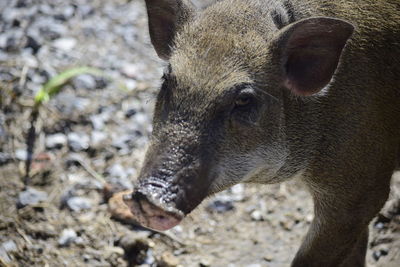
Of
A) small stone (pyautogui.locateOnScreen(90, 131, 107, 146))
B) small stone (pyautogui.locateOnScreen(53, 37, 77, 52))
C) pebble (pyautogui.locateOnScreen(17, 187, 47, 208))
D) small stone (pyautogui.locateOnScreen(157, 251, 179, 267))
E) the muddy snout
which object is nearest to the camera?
the muddy snout

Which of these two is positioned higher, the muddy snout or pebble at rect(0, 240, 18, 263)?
the muddy snout

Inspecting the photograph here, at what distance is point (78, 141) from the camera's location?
18.1 feet

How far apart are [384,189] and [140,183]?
1.64m

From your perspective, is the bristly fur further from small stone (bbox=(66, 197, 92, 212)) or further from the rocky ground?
small stone (bbox=(66, 197, 92, 212))

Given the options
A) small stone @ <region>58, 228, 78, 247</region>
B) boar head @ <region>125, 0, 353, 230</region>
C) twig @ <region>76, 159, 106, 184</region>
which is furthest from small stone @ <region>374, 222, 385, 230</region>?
small stone @ <region>58, 228, 78, 247</region>

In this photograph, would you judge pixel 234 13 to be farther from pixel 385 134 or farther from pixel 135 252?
pixel 135 252

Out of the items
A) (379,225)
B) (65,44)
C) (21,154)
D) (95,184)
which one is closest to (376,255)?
(379,225)

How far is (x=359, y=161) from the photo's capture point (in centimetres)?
376

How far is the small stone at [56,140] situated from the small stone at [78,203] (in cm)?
62

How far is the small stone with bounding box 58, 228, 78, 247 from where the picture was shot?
4668 mm

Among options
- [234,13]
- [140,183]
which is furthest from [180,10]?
[140,183]

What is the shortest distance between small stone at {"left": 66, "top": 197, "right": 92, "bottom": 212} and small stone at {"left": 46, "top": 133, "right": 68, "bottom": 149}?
62cm

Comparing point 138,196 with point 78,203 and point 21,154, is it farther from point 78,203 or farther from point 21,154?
point 21,154

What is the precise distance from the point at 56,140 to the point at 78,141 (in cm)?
19
